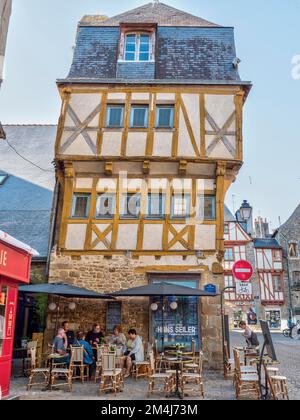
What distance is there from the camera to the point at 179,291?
866cm

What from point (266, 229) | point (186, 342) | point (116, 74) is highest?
point (266, 229)

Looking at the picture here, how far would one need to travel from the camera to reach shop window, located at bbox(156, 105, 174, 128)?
11336mm

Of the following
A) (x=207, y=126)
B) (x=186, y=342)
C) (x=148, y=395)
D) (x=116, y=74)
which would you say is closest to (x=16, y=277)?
(x=148, y=395)

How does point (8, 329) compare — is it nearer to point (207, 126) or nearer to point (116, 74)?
point (207, 126)

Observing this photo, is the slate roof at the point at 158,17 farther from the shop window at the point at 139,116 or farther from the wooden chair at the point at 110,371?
the wooden chair at the point at 110,371

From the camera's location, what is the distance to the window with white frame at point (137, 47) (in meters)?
12.4

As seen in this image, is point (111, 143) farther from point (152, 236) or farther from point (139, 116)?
point (152, 236)

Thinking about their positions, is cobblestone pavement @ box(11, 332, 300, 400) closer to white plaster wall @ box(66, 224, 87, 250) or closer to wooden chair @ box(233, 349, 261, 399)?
wooden chair @ box(233, 349, 261, 399)

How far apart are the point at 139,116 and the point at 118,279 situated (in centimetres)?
474

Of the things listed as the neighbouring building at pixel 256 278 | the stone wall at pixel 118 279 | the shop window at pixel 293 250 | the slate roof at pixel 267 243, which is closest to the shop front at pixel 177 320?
the stone wall at pixel 118 279

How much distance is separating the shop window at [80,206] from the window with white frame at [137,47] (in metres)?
4.71

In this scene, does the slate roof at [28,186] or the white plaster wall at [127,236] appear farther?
the slate roof at [28,186]

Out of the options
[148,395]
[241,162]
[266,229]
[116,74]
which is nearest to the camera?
[148,395]
